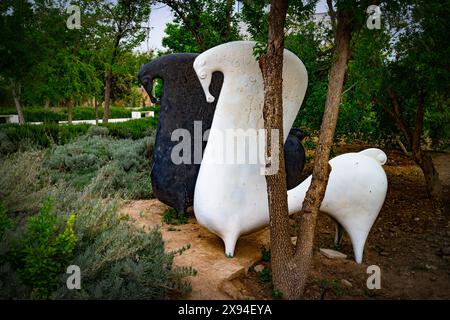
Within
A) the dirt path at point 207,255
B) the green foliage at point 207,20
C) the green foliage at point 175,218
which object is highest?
the green foliage at point 207,20

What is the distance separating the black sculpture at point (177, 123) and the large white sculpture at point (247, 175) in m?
0.76

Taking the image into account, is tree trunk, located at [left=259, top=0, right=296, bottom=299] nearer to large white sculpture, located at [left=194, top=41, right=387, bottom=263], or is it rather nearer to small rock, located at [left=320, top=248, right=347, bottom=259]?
large white sculpture, located at [left=194, top=41, right=387, bottom=263]

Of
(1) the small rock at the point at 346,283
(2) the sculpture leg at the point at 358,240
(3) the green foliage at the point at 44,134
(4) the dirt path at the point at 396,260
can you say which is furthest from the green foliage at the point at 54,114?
(1) the small rock at the point at 346,283

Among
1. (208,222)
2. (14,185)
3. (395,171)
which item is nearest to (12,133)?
(14,185)

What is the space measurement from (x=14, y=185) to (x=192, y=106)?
2.08m

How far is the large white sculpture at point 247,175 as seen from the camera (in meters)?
3.58

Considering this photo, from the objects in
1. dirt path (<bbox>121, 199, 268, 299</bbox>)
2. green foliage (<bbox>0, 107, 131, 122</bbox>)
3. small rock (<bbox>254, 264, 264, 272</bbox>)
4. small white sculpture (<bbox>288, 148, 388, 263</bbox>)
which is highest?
green foliage (<bbox>0, 107, 131, 122</bbox>)

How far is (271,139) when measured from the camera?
113 inches

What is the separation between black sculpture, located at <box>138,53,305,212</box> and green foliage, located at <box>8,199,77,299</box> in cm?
197

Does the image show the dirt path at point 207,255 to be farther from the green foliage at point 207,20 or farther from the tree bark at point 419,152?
the green foliage at point 207,20

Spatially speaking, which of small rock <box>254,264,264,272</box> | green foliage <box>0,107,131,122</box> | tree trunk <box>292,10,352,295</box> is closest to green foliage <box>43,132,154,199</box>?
small rock <box>254,264,264,272</box>

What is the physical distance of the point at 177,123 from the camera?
4520 millimetres

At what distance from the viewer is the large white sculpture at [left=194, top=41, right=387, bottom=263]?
11.7 feet
